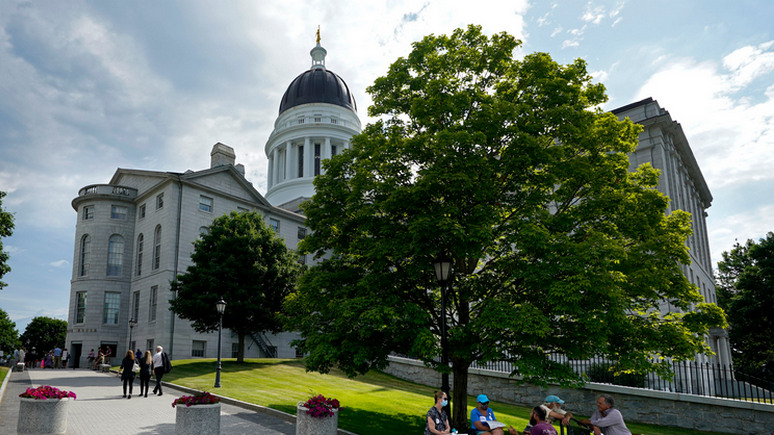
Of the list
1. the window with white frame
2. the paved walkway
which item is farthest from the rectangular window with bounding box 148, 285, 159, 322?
the paved walkway

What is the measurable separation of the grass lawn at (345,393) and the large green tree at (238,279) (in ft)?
9.25

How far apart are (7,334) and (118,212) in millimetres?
61692

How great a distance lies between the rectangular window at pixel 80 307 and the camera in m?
42.6

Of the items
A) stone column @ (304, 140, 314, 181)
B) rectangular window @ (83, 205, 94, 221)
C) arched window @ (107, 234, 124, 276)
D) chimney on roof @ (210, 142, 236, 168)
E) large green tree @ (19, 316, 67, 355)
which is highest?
stone column @ (304, 140, 314, 181)

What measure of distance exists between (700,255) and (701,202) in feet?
32.3

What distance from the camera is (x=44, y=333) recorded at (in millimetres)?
95562

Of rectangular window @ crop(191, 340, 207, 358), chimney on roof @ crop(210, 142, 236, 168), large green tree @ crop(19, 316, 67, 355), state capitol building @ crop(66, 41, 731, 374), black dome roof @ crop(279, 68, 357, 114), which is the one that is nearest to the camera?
state capitol building @ crop(66, 41, 731, 374)

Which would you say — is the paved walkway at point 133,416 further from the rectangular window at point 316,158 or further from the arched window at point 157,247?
the rectangular window at point 316,158

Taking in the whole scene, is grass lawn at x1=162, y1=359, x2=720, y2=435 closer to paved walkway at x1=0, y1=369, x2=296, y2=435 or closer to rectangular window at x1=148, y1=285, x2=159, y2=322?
paved walkway at x1=0, y1=369, x2=296, y2=435

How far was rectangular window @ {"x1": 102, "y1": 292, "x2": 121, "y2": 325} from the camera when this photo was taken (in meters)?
42.7

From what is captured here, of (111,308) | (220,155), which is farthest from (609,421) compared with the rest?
(220,155)

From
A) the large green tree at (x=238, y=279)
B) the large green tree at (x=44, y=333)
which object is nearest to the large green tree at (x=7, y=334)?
the large green tree at (x=44, y=333)

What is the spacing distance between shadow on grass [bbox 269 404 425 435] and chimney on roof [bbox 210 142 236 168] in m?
37.5

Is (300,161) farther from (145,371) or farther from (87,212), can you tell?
(145,371)
